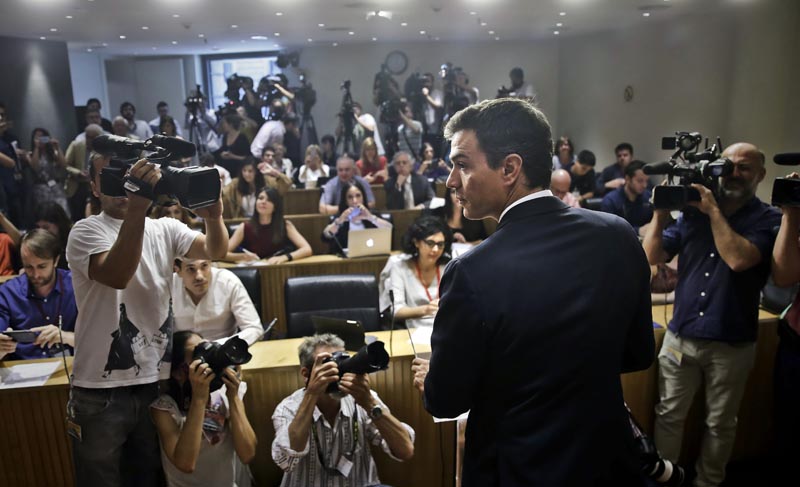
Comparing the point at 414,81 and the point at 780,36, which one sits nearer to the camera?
the point at 780,36

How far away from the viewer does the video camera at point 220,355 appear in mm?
1786

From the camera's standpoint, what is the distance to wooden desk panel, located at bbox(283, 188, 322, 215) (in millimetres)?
6543

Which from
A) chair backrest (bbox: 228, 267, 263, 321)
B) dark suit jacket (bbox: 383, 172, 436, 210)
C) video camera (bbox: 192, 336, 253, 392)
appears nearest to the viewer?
video camera (bbox: 192, 336, 253, 392)

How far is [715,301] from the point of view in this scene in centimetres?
233

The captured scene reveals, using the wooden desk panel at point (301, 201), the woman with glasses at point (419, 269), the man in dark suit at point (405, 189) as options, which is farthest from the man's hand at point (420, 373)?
the wooden desk panel at point (301, 201)

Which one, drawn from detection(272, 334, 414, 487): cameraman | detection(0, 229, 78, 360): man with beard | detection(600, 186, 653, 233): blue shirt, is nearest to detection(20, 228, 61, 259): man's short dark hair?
detection(0, 229, 78, 360): man with beard

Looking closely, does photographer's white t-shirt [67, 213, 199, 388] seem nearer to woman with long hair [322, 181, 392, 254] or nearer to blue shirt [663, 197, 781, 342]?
blue shirt [663, 197, 781, 342]

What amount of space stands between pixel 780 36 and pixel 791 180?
433 cm

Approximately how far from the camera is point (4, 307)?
2.62 meters

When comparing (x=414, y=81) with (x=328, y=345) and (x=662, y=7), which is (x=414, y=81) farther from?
(x=328, y=345)

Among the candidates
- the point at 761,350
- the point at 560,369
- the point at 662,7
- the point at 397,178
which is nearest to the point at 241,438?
the point at 560,369

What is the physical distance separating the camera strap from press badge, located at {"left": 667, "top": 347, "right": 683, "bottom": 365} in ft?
6.85

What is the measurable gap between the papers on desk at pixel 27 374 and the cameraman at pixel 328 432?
3.19 feet

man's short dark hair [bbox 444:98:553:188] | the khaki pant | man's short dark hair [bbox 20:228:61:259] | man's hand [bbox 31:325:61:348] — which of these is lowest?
the khaki pant
